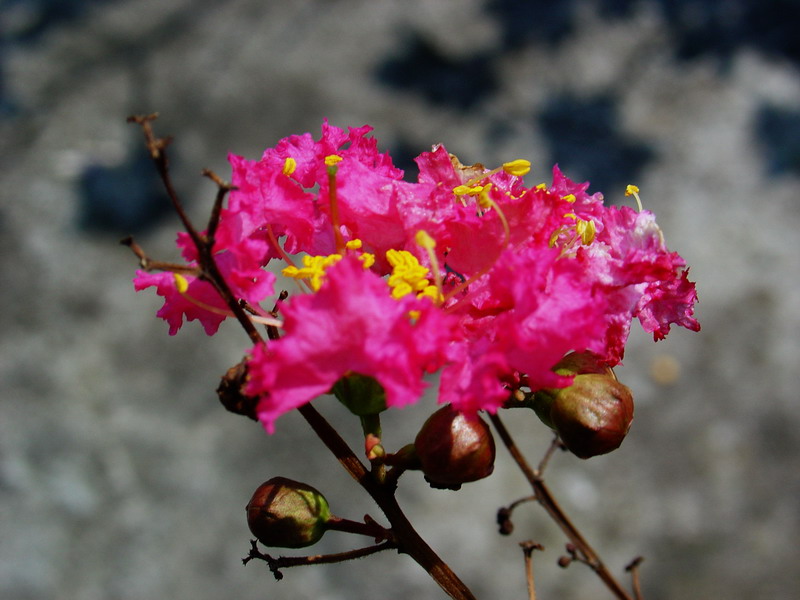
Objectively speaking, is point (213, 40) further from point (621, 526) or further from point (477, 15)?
point (621, 526)

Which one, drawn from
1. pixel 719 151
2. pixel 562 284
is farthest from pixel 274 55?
pixel 562 284

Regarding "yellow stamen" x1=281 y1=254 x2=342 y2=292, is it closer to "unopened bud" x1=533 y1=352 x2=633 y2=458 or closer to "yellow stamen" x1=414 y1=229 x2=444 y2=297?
"yellow stamen" x1=414 y1=229 x2=444 y2=297

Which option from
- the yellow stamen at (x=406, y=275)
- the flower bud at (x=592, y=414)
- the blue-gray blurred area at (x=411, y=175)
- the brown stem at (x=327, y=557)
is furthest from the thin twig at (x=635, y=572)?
the blue-gray blurred area at (x=411, y=175)

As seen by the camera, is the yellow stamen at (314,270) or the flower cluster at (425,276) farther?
the yellow stamen at (314,270)

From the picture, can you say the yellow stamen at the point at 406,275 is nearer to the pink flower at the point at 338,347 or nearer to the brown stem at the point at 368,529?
the pink flower at the point at 338,347

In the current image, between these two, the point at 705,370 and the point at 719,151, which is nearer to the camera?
the point at 705,370

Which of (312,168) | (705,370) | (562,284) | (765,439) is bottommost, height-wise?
(562,284)

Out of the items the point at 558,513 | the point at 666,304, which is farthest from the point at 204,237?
the point at 558,513
